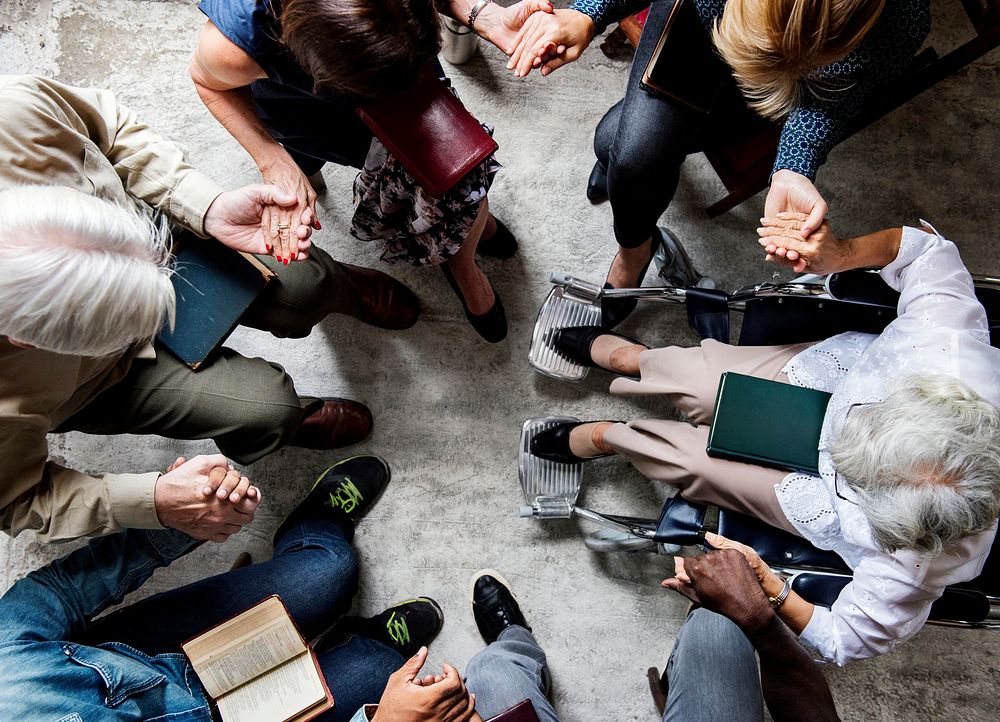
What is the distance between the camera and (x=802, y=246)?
149cm

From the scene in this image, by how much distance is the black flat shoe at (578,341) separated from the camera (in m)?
2.16

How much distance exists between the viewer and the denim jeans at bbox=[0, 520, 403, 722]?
1.45 metres

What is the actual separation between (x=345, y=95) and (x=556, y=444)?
126cm

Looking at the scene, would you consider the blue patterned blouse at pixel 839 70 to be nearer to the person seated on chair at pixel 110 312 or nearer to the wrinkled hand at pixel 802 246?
the wrinkled hand at pixel 802 246

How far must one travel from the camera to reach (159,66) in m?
2.34

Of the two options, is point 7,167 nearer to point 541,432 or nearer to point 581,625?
point 541,432

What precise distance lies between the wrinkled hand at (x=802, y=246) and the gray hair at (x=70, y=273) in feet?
4.59

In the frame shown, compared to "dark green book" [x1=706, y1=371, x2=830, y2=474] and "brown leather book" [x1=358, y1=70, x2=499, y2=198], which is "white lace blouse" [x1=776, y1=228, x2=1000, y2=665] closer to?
"dark green book" [x1=706, y1=371, x2=830, y2=474]

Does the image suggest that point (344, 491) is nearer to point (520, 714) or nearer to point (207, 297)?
point (207, 297)

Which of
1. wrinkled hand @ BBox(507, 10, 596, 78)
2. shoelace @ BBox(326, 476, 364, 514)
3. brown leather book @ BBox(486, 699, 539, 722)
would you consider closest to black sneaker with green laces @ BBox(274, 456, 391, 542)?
shoelace @ BBox(326, 476, 364, 514)

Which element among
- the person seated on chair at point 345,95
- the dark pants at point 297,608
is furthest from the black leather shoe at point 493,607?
the person seated on chair at point 345,95

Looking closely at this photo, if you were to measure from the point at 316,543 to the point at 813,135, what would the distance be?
6.06ft

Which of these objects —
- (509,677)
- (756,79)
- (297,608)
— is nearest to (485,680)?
(509,677)

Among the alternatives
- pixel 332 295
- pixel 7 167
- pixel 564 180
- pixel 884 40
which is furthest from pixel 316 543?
pixel 884 40
